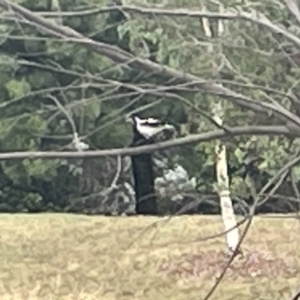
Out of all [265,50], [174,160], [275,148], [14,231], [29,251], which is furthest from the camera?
[174,160]

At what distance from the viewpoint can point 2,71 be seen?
17.7m

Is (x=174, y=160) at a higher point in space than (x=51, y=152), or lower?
lower

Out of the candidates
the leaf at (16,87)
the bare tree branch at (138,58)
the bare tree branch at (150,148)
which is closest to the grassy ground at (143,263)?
the leaf at (16,87)

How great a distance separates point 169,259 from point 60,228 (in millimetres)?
3820

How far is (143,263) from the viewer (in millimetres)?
13539

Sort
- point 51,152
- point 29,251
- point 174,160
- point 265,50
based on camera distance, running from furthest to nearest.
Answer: point 174,160
point 29,251
point 265,50
point 51,152

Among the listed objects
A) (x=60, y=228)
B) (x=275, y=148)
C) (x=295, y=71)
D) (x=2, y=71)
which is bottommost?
(x=60, y=228)

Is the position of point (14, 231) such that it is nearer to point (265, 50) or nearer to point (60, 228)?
point (60, 228)

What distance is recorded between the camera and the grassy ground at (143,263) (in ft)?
39.6

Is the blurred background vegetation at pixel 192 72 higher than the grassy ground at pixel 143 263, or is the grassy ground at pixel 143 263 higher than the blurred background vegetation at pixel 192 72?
the blurred background vegetation at pixel 192 72

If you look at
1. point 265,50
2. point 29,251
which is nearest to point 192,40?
point 265,50

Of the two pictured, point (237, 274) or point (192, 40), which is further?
point (237, 274)

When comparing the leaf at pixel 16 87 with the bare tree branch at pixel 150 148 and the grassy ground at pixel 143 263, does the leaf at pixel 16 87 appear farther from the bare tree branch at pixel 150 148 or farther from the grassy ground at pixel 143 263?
the bare tree branch at pixel 150 148

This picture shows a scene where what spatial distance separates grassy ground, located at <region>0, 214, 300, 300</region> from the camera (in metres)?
12.1
